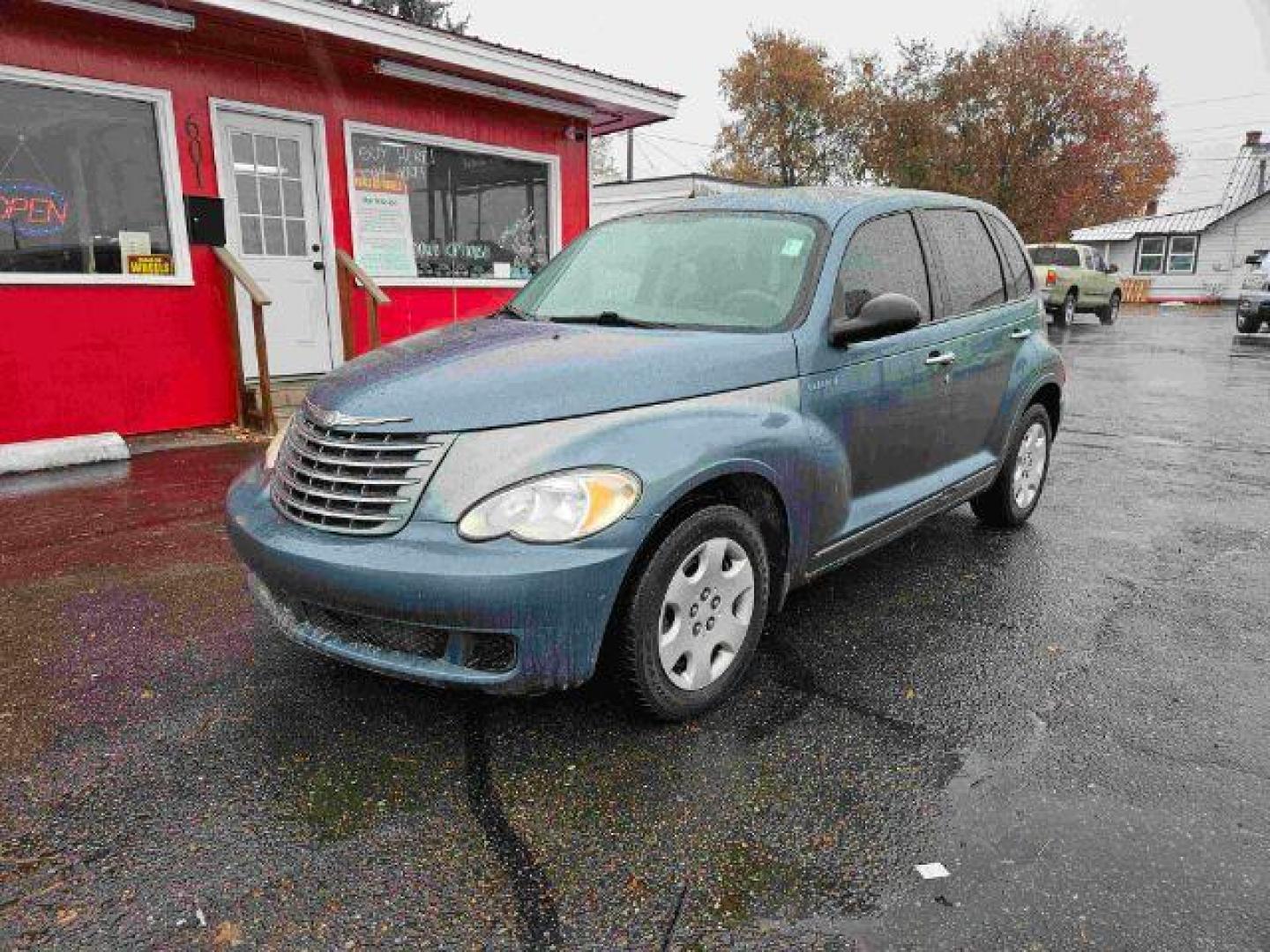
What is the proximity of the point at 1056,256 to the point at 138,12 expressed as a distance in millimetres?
22551

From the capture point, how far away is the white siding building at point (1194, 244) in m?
36.4

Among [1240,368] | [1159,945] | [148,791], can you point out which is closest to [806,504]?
[1159,945]

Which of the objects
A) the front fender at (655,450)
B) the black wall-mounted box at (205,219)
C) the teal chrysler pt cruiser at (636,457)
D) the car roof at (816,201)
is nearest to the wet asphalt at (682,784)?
the teal chrysler pt cruiser at (636,457)

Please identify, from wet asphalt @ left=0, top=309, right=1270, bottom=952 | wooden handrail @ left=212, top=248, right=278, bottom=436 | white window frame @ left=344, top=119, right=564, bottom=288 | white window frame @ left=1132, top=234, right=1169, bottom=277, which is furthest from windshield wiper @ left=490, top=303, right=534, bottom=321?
white window frame @ left=1132, top=234, right=1169, bottom=277

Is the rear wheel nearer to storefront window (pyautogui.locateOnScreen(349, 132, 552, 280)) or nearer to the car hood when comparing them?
storefront window (pyautogui.locateOnScreen(349, 132, 552, 280))

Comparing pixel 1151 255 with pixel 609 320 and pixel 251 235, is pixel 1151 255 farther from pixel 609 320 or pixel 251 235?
pixel 609 320

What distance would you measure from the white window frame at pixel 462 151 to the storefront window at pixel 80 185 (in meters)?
1.73

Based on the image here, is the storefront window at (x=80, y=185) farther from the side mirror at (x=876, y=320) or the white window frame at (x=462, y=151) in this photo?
the side mirror at (x=876, y=320)

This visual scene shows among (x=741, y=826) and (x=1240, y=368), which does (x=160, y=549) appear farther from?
(x=1240, y=368)

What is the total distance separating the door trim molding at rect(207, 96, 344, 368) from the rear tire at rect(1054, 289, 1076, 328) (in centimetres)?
2025

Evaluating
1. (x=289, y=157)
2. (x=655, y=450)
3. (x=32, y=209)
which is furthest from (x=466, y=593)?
(x=289, y=157)

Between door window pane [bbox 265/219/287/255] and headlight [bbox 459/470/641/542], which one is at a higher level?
door window pane [bbox 265/219/287/255]

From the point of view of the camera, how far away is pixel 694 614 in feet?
9.38

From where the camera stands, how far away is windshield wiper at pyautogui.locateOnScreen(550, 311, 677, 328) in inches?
134
